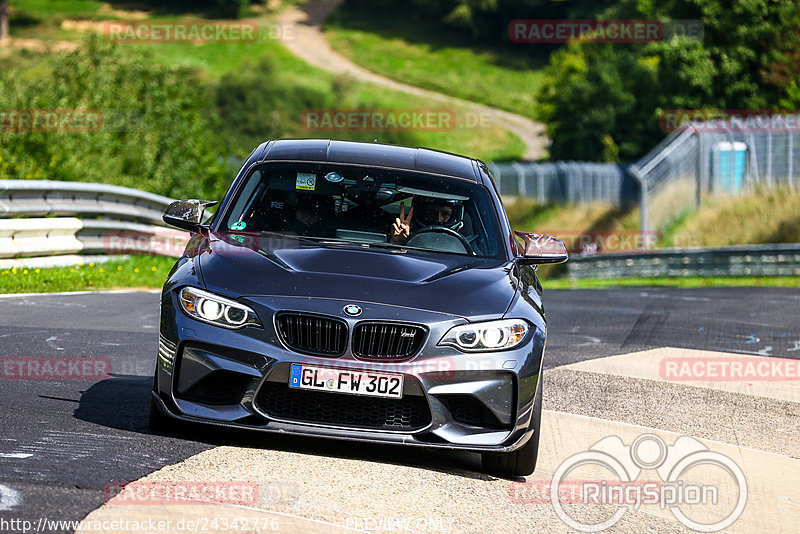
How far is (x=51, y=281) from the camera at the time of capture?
47.3 feet

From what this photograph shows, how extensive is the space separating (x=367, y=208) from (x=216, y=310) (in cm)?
156

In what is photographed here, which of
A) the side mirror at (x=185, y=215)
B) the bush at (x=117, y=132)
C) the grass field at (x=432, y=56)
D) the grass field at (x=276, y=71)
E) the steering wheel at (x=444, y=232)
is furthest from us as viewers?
the grass field at (x=432, y=56)

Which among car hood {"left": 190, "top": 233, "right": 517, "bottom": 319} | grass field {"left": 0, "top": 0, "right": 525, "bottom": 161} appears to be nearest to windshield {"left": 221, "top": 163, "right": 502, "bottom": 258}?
car hood {"left": 190, "top": 233, "right": 517, "bottom": 319}

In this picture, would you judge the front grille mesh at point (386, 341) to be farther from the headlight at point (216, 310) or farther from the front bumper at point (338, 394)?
the headlight at point (216, 310)

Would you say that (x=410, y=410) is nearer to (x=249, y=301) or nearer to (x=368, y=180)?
(x=249, y=301)

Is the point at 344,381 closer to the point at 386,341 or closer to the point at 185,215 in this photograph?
the point at 386,341

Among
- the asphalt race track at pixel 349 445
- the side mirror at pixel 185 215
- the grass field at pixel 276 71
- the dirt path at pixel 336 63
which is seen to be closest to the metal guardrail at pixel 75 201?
the asphalt race track at pixel 349 445

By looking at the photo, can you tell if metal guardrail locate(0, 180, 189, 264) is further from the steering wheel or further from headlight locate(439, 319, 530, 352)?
headlight locate(439, 319, 530, 352)

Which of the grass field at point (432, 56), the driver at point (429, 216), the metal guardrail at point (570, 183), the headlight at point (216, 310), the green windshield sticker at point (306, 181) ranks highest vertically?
the green windshield sticker at point (306, 181)

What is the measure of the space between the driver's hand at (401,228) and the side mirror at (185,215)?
3.72 feet

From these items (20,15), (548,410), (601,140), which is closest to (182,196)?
(548,410)

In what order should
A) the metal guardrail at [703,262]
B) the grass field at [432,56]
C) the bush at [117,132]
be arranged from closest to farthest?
the bush at [117,132] < the metal guardrail at [703,262] < the grass field at [432,56]

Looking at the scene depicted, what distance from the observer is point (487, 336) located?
599 centimetres

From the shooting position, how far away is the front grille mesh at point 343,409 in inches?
231
